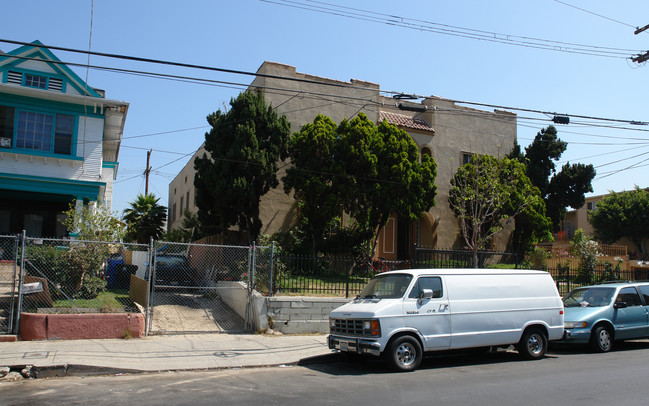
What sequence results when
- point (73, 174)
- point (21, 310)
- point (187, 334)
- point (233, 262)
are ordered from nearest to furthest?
point (21, 310), point (187, 334), point (233, 262), point (73, 174)

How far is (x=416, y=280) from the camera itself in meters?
9.64

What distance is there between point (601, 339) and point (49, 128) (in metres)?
17.4

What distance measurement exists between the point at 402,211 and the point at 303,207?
3540 millimetres

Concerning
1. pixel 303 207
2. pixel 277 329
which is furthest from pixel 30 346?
pixel 303 207

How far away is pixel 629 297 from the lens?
1202 centimetres

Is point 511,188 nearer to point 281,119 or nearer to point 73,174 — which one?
point 281,119

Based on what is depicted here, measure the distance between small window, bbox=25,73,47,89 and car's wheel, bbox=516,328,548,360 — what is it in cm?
1680

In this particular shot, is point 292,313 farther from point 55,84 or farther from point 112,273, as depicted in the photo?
point 55,84

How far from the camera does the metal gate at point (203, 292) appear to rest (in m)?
12.7

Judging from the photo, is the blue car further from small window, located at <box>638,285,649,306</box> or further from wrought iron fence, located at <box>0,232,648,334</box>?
wrought iron fence, located at <box>0,232,648,334</box>

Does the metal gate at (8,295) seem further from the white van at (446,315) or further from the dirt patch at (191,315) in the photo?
the white van at (446,315)

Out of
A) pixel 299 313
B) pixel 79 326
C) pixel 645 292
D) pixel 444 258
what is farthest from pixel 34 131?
pixel 645 292

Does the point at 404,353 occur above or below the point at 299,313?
below

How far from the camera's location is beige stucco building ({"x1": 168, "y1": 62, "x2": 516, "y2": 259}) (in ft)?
66.5
